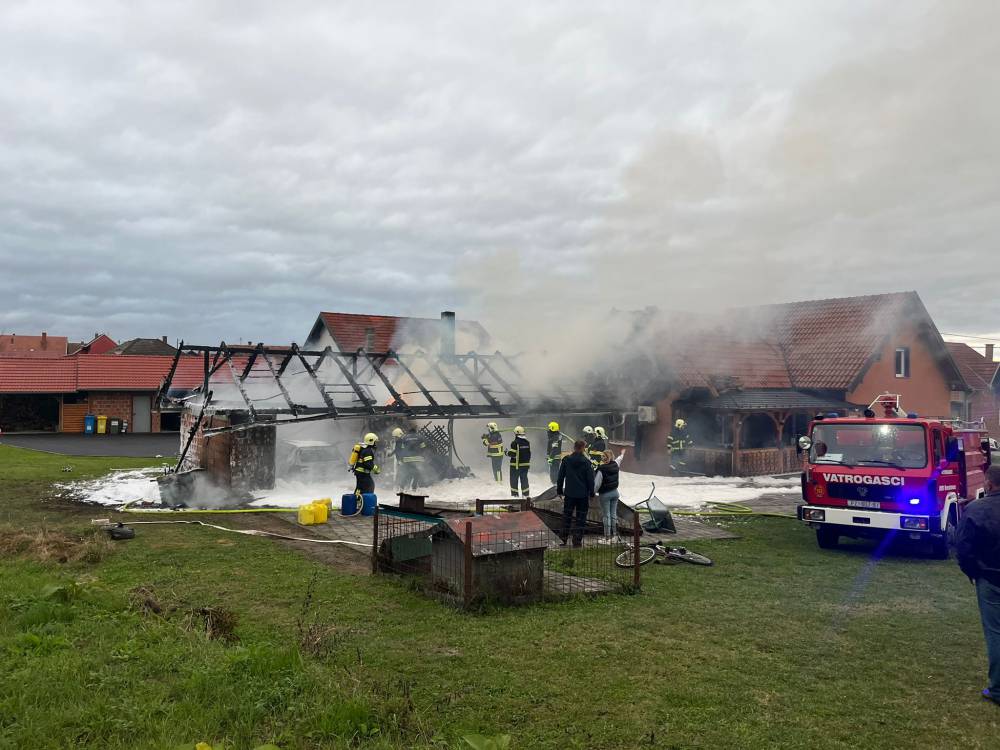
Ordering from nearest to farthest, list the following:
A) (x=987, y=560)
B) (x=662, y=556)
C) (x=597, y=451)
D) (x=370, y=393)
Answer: (x=987, y=560), (x=662, y=556), (x=597, y=451), (x=370, y=393)

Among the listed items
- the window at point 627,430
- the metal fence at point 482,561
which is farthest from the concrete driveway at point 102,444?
the metal fence at point 482,561

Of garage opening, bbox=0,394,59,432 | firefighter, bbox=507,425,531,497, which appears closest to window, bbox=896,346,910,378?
firefighter, bbox=507,425,531,497

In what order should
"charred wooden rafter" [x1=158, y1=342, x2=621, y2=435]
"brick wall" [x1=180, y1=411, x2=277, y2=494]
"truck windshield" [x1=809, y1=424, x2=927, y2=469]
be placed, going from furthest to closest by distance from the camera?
"charred wooden rafter" [x1=158, y1=342, x2=621, y2=435]
"brick wall" [x1=180, y1=411, x2=277, y2=494]
"truck windshield" [x1=809, y1=424, x2=927, y2=469]

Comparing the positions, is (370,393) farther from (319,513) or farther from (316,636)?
(316,636)

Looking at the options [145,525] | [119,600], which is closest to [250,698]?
[119,600]

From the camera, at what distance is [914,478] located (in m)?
9.92

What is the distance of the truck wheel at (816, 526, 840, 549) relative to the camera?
35.4ft

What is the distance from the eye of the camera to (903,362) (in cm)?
2552

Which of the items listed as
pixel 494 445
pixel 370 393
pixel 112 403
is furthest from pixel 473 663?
→ pixel 112 403

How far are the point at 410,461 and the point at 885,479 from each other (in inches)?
392

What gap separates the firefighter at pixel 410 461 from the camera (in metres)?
16.5

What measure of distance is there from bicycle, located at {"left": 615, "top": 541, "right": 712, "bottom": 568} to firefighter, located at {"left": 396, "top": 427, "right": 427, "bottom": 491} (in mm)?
Answer: 7568

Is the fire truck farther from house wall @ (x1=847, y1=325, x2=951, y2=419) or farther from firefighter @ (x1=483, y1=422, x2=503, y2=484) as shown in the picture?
house wall @ (x1=847, y1=325, x2=951, y2=419)

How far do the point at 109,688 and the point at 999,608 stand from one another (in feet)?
20.9
